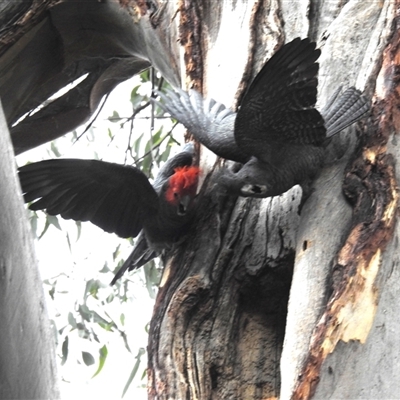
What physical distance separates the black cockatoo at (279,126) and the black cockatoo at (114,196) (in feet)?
0.70

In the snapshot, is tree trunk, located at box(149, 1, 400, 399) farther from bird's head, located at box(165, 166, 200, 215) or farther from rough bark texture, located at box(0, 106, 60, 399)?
rough bark texture, located at box(0, 106, 60, 399)

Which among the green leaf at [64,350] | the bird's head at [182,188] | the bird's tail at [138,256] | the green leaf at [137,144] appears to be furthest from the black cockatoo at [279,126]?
the green leaf at [64,350]

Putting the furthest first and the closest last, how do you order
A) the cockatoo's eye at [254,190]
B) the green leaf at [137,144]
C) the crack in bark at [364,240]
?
the green leaf at [137,144] → the cockatoo's eye at [254,190] → the crack in bark at [364,240]

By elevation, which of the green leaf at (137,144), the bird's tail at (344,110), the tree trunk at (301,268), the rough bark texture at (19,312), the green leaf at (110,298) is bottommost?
the rough bark texture at (19,312)

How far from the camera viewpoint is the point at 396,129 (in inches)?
74.8

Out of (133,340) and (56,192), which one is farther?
(133,340)

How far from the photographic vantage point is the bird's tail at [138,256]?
2486 mm

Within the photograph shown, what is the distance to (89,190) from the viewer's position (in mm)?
2289

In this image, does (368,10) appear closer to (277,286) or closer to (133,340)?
(277,286)

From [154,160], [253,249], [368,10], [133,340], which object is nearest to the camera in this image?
[253,249]

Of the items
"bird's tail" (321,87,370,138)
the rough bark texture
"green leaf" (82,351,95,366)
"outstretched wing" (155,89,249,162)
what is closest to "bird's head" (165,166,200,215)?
"outstretched wing" (155,89,249,162)

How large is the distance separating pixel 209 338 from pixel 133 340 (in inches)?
88.1

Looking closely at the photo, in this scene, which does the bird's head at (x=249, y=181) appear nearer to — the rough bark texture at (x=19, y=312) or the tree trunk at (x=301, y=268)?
the tree trunk at (x=301, y=268)

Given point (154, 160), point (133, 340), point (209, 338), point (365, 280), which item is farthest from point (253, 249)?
point (133, 340)
